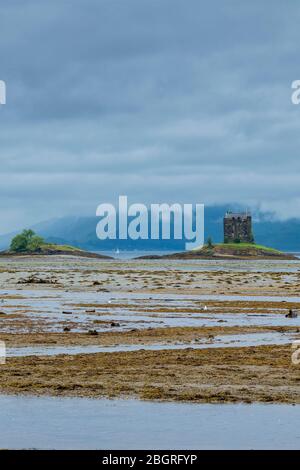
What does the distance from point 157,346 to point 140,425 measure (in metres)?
11.4

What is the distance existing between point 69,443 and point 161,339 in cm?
1494

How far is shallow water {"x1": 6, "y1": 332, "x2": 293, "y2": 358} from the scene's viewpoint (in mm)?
24891

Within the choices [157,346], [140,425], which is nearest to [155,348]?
[157,346]

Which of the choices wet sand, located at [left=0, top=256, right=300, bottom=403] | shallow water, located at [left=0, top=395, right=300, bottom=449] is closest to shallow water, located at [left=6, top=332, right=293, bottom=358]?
wet sand, located at [left=0, top=256, right=300, bottom=403]

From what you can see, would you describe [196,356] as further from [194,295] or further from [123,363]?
[194,295]

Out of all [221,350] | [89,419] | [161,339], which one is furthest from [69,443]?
[161,339]

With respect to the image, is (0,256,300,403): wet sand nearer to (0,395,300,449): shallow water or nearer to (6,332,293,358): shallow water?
(6,332,293,358): shallow water

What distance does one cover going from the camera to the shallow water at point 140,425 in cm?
Result: 1387

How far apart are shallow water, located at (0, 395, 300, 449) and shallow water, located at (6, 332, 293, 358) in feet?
24.0

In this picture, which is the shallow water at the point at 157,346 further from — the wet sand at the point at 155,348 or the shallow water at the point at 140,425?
the shallow water at the point at 140,425
